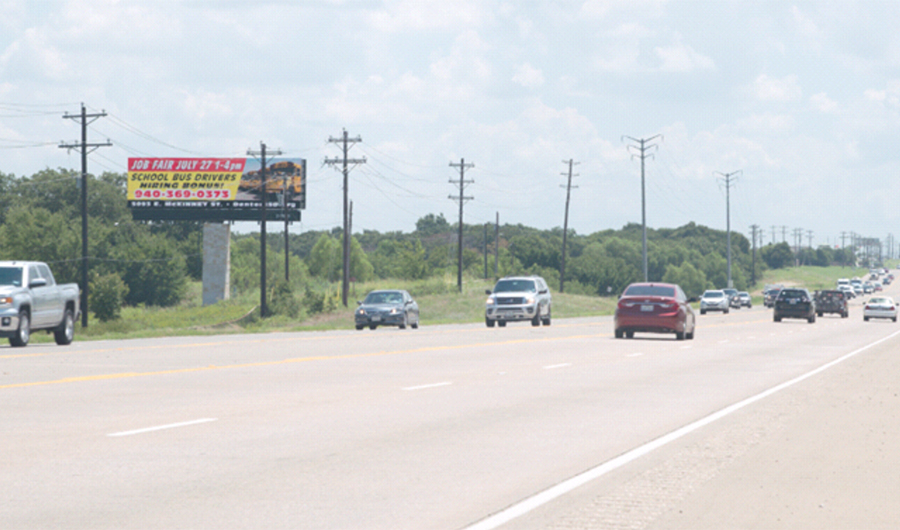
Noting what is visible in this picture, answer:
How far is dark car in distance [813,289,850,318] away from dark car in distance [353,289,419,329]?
36.5m

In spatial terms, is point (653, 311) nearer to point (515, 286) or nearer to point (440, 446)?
point (515, 286)

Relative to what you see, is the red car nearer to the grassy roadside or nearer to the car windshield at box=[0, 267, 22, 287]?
the car windshield at box=[0, 267, 22, 287]

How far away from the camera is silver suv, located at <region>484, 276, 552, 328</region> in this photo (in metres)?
46.2

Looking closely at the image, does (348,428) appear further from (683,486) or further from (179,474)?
(683,486)

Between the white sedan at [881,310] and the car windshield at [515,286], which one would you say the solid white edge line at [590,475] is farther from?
the white sedan at [881,310]

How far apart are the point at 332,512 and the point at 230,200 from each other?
303 feet

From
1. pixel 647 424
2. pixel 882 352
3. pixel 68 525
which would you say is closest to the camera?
pixel 68 525

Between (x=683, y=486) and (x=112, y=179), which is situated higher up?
(x=112, y=179)

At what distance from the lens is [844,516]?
8.02m

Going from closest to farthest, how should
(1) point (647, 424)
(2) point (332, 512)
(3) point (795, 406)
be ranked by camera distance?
(2) point (332, 512)
(1) point (647, 424)
(3) point (795, 406)

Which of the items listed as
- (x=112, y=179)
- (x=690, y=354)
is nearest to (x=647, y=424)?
(x=690, y=354)

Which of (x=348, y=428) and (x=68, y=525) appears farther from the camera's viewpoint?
(x=348, y=428)

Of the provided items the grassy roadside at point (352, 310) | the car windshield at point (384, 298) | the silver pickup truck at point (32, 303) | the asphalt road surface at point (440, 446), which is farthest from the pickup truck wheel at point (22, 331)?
the grassy roadside at point (352, 310)

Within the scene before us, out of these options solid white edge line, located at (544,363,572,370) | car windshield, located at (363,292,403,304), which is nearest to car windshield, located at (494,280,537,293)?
car windshield, located at (363,292,403,304)
